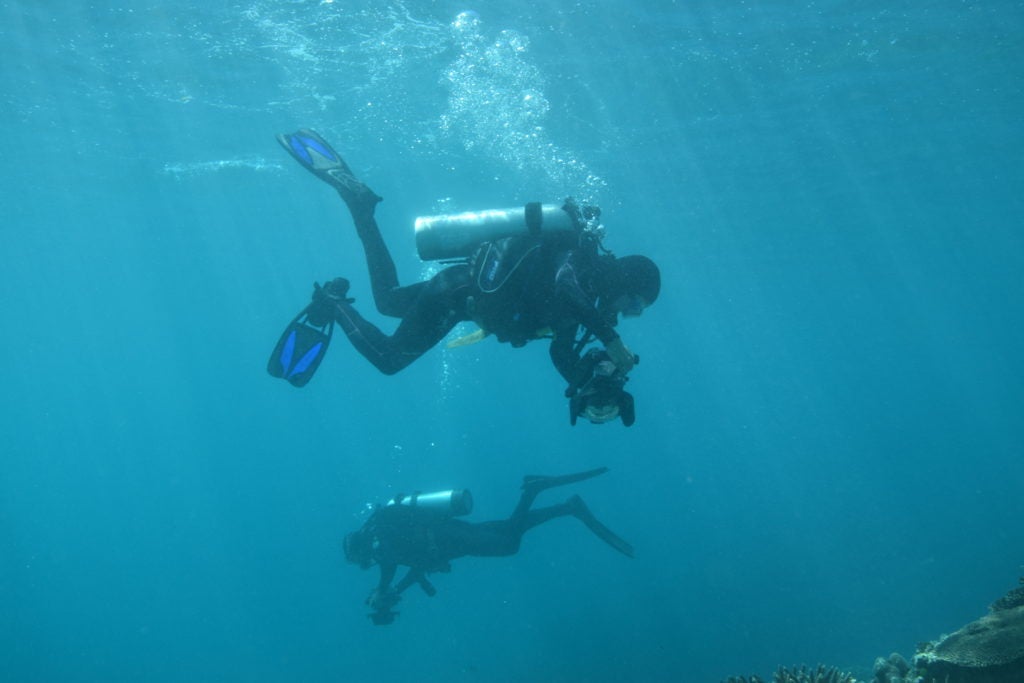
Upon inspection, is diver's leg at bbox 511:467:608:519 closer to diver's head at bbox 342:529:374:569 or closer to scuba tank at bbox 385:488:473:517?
scuba tank at bbox 385:488:473:517

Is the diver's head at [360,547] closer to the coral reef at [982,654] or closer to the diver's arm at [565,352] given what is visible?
the diver's arm at [565,352]

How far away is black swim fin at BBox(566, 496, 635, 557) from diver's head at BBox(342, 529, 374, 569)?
3717mm

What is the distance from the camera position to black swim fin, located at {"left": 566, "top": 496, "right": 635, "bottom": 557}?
36.4 feet

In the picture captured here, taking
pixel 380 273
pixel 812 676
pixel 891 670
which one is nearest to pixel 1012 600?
pixel 891 670

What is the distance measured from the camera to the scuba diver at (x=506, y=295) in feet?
14.8

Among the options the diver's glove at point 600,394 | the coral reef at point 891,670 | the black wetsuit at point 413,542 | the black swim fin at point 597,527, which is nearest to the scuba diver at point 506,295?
the diver's glove at point 600,394

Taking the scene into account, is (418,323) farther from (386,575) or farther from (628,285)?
(386,575)

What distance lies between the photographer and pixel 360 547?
10.6 meters

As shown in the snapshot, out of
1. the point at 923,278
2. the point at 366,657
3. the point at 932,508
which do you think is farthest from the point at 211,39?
the point at 923,278

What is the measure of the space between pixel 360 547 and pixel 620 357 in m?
7.68

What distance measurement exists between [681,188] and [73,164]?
23.5 meters

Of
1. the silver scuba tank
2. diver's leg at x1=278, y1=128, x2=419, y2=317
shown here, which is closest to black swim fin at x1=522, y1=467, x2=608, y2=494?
diver's leg at x1=278, y1=128, x2=419, y2=317

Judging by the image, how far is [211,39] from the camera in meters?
15.4

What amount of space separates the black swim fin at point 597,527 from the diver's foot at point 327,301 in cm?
679
